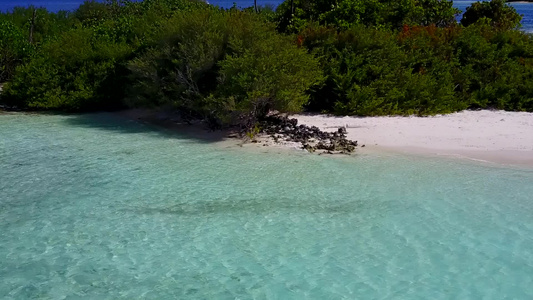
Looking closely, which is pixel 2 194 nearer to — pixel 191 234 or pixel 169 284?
pixel 191 234

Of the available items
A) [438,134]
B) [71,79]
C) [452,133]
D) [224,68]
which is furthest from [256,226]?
[71,79]

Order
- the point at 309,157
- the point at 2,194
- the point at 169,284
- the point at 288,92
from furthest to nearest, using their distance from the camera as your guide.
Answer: the point at 288,92
the point at 309,157
the point at 2,194
the point at 169,284

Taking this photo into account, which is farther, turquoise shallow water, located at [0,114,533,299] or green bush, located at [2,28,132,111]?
green bush, located at [2,28,132,111]

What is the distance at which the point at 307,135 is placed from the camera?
12.8 meters

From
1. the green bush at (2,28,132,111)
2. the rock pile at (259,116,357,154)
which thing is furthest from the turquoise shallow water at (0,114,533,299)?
the green bush at (2,28,132,111)

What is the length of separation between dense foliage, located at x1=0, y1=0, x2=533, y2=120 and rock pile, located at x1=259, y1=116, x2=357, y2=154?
0.48 meters

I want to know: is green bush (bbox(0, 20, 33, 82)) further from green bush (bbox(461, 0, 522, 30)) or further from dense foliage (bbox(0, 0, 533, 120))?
green bush (bbox(461, 0, 522, 30))

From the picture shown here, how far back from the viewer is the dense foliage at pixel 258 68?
1299cm

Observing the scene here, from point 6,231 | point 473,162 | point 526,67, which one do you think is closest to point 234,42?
point 473,162

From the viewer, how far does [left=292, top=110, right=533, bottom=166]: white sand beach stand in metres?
11.7

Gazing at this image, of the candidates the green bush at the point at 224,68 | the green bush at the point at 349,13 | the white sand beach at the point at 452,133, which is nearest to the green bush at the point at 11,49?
the green bush at the point at 224,68

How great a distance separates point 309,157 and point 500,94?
7243 mm

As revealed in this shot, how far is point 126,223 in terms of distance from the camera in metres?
8.08

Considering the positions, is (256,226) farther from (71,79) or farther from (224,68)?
(71,79)
